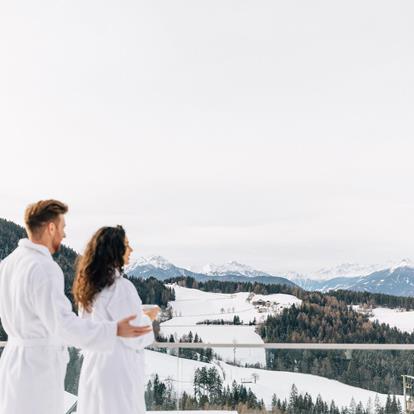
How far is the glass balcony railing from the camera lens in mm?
4008

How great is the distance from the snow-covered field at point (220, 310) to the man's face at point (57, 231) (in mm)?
31920

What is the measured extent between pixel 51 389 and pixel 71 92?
12.8 metres

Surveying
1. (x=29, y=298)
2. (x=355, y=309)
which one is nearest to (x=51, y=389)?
(x=29, y=298)

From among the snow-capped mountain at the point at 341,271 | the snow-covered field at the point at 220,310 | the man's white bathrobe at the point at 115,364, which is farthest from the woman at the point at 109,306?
the snow-capped mountain at the point at 341,271

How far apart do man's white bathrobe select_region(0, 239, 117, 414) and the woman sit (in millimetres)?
165

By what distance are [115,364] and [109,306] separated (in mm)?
227

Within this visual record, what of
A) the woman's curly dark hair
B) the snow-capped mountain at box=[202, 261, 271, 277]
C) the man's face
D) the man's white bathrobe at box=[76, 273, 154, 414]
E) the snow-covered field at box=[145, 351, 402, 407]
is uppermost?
the snow-capped mountain at box=[202, 261, 271, 277]

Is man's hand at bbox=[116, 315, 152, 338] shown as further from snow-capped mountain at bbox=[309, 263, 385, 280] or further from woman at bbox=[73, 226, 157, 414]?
snow-capped mountain at bbox=[309, 263, 385, 280]

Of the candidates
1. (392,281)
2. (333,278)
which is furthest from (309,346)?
(333,278)

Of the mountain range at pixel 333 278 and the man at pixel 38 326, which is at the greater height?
the mountain range at pixel 333 278

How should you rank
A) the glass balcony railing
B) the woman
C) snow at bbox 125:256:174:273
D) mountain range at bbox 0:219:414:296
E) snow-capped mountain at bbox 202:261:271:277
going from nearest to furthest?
the woman → the glass balcony railing → mountain range at bbox 0:219:414:296 → snow at bbox 125:256:174:273 → snow-capped mountain at bbox 202:261:271:277

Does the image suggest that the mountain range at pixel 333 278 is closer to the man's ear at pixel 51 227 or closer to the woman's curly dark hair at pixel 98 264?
the woman's curly dark hair at pixel 98 264

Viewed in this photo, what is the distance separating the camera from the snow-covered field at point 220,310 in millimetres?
36750

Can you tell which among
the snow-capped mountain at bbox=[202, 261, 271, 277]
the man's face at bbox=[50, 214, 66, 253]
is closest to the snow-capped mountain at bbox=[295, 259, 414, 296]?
the snow-capped mountain at bbox=[202, 261, 271, 277]
